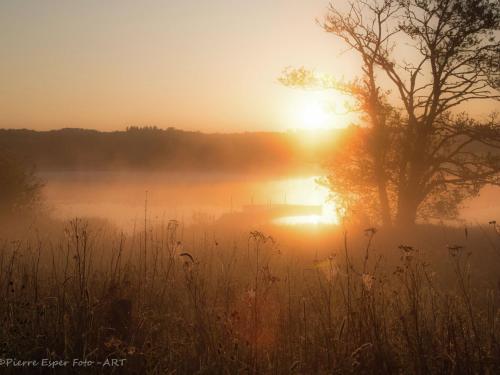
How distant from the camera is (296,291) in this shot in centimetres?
880

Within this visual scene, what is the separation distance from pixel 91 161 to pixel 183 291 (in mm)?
112077

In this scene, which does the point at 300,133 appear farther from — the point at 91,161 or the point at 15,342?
the point at 91,161

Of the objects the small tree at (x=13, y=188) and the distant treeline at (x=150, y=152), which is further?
the distant treeline at (x=150, y=152)

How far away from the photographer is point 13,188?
2211 centimetres

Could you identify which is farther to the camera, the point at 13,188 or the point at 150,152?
the point at 150,152

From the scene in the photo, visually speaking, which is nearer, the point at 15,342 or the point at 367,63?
the point at 15,342

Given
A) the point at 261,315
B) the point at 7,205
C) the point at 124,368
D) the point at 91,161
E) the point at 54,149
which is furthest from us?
the point at 91,161

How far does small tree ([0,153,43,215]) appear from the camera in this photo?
71.0 ft

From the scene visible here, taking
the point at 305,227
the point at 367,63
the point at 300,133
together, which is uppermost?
the point at 367,63

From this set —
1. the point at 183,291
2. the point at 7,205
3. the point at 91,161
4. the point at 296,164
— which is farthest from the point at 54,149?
the point at 183,291

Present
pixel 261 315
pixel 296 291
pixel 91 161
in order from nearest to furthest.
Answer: pixel 261 315, pixel 296 291, pixel 91 161

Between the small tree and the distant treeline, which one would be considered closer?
the small tree

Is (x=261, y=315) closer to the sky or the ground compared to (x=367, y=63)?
closer to the ground

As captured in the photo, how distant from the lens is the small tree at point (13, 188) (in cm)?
2163
